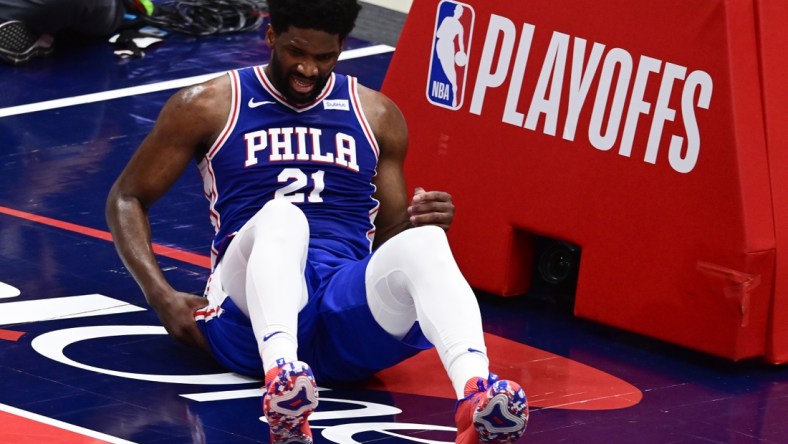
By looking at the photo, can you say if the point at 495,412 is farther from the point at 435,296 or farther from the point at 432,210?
the point at 432,210

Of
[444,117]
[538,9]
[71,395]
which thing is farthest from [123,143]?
[71,395]

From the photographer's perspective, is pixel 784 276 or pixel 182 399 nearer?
pixel 182 399

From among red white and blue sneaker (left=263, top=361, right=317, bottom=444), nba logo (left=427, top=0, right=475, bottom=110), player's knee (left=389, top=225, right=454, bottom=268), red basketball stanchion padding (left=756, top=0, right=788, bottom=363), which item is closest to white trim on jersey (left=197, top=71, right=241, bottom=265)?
player's knee (left=389, top=225, right=454, bottom=268)

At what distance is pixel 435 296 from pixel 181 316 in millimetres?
944

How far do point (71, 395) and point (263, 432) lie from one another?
603mm

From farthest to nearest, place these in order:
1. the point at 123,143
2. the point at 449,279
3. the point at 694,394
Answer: the point at 123,143 → the point at 694,394 → the point at 449,279

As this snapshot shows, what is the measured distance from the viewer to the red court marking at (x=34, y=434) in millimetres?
4294

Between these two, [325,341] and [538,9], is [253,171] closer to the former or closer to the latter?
[325,341]

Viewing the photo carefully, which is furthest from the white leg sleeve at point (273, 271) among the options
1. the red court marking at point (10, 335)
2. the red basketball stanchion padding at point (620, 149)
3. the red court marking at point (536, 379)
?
the red basketball stanchion padding at point (620, 149)

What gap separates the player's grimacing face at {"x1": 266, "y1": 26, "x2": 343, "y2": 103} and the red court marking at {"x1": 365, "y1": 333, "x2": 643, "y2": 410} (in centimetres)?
93

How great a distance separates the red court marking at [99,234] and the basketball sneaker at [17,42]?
2.40m

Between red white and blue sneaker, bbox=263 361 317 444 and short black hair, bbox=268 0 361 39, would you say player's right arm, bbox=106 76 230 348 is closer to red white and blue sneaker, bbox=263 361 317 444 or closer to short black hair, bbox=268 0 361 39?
short black hair, bbox=268 0 361 39

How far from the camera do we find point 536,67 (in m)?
5.76

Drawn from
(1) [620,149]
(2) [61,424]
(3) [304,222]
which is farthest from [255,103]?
(1) [620,149]
